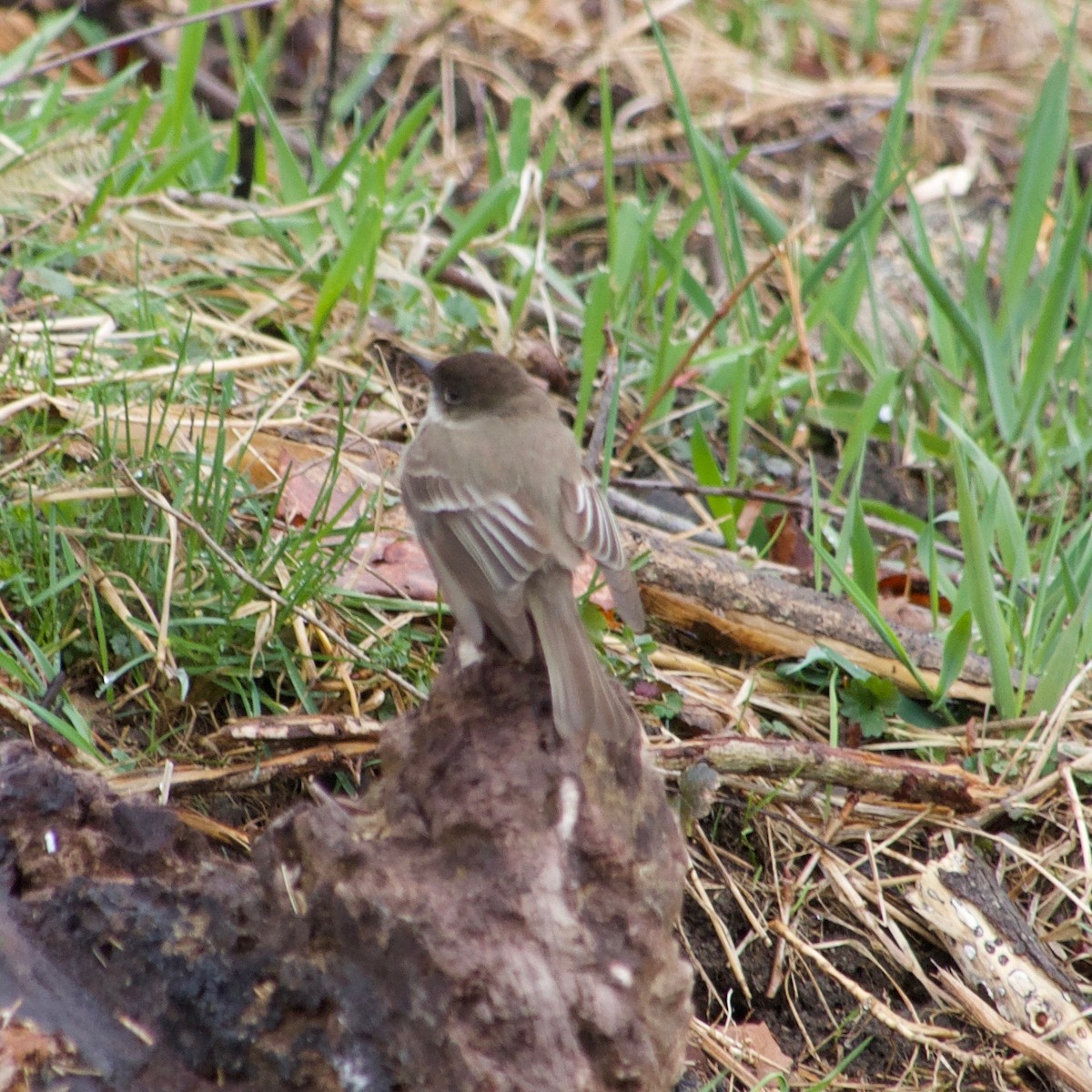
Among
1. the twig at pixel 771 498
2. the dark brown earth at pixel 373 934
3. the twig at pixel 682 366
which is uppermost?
Result: the dark brown earth at pixel 373 934

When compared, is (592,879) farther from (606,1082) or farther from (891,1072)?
(891,1072)

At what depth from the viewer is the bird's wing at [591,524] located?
358 centimetres

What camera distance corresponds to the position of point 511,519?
12.2 feet

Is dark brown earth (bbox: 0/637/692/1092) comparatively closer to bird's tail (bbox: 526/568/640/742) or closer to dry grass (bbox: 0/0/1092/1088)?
bird's tail (bbox: 526/568/640/742)

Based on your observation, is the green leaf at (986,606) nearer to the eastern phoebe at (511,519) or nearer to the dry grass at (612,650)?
the dry grass at (612,650)

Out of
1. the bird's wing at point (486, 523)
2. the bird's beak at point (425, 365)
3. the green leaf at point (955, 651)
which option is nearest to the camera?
the bird's wing at point (486, 523)

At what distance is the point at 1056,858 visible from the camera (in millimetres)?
3734

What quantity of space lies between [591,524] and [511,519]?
0.69 feet

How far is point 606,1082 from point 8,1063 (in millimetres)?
902

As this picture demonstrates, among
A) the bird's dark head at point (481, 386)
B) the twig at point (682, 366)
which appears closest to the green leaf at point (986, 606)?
the twig at point (682, 366)

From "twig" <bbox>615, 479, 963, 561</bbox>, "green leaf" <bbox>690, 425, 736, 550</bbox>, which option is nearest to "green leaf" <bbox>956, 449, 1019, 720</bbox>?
"twig" <bbox>615, 479, 963, 561</bbox>

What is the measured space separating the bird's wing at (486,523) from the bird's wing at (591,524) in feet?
0.30

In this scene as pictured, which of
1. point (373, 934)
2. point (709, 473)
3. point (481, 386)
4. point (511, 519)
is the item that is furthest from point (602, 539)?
point (373, 934)

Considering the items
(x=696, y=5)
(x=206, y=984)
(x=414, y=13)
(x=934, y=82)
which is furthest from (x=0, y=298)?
(x=934, y=82)
